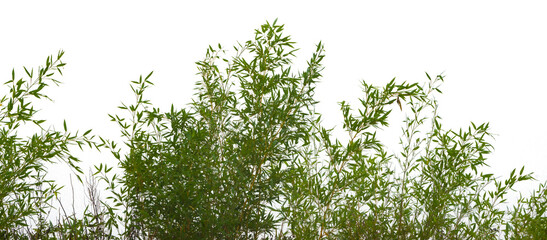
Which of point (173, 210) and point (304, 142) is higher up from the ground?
point (304, 142)

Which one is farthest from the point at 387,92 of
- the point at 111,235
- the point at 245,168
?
the point at 111,235

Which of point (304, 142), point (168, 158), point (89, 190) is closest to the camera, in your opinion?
point (168, 158)

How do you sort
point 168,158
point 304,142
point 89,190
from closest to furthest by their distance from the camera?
point 168,158 → point 304,142 → point 89,190

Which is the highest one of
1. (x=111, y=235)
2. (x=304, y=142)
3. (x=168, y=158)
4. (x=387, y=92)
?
(x=387, y=92)

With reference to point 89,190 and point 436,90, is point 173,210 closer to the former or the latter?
point 89,190

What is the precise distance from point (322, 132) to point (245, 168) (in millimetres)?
704

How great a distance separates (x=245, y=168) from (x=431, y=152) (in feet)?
5.19

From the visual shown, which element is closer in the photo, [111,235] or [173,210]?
[173,210]

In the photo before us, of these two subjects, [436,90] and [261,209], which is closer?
[261,209]

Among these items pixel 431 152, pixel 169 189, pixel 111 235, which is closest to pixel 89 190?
pixel 111 235

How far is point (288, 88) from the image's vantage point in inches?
146

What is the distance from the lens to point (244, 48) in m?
4.12

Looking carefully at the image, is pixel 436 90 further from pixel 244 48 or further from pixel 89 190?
pixel 89 190

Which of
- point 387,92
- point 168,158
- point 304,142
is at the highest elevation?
point 387,92
